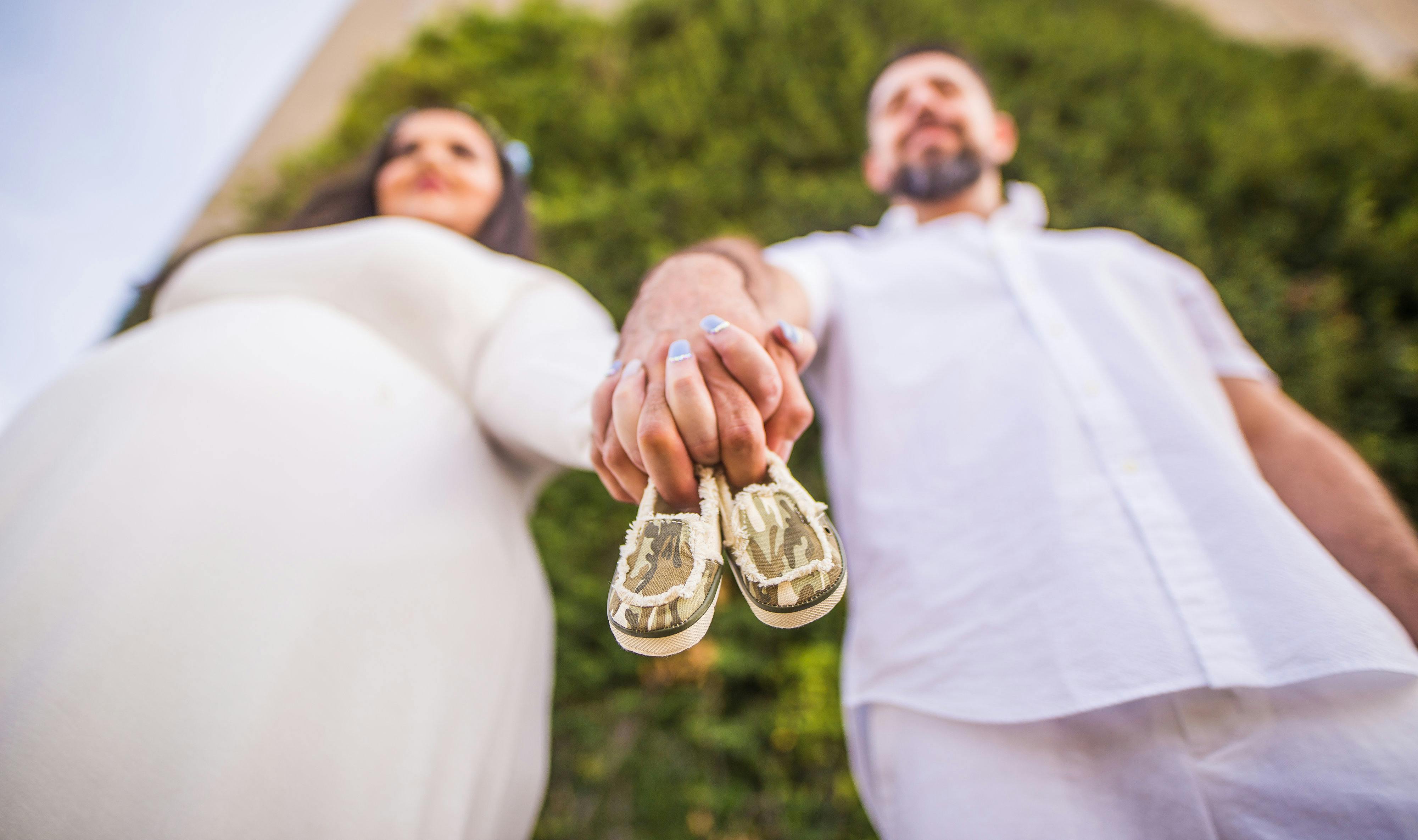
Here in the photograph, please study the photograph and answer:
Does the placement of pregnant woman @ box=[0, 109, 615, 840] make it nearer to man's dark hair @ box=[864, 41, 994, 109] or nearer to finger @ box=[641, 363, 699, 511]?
finger @ box=[641, 363, 699, 511]

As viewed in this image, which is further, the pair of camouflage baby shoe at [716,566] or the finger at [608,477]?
the finger at [608,477]

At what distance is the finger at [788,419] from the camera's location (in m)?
0.61

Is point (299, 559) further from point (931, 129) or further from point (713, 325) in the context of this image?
point (931, 129)

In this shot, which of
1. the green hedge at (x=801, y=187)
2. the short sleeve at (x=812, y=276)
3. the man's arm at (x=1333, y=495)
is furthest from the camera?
the green hedge at (x=801, y=187)

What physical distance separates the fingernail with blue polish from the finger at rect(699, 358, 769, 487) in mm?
33

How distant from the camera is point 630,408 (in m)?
0.58

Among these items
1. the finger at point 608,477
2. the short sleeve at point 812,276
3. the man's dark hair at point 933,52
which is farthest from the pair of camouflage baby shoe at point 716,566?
the man's dark hair at point 933,52

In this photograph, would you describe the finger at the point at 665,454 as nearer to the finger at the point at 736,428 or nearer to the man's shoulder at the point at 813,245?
the finger at the point at 736,428

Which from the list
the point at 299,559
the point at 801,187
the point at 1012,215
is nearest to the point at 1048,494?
the point at 1012,215

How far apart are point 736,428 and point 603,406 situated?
0.59 ft

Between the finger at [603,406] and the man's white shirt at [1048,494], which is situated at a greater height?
the finger at [603,406]

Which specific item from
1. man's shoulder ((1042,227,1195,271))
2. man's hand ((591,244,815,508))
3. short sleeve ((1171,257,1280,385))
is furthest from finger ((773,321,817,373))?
short sleeve ((1171,257,1280,385))

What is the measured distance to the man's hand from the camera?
55 centimetres

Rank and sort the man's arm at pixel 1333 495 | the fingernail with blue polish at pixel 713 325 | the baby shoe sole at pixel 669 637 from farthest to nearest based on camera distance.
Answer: the man's arm at pixel 1333 495 < the fingernail with blue polish at pixel 713 325 < the baby shoe sole at pixel 669 637
